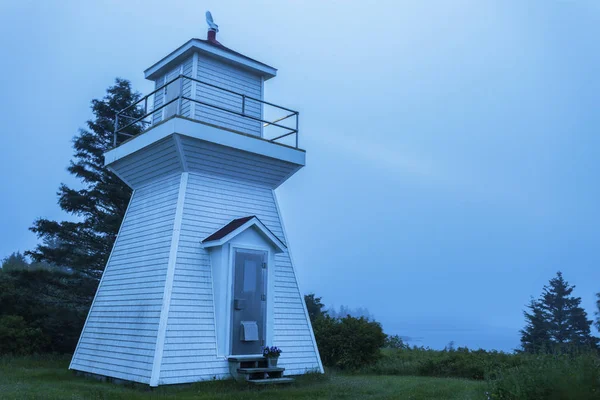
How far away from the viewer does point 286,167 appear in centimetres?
1430

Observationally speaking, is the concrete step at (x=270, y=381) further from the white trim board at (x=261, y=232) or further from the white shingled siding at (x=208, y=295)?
the white trim board at (x=261, y=232)

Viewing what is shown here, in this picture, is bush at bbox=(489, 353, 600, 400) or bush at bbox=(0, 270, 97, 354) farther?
bush at bbox=(0, 270, 97, 354)

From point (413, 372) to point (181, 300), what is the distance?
7.28 metres

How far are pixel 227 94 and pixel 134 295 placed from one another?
18.2 feet

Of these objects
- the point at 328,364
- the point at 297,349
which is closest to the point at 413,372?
the point at 328,364

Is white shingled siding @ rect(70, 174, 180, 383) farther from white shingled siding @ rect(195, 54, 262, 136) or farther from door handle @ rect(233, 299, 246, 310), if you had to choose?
white shingled siding @ rect(195, 54, 262, 136)

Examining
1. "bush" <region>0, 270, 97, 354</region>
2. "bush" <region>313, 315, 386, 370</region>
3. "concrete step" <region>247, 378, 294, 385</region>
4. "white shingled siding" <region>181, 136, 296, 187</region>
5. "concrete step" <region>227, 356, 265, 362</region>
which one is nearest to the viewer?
"concrete step" <region>247, 378, 294, 385</region>

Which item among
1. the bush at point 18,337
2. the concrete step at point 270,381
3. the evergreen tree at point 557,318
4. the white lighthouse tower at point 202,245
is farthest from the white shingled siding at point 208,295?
the evergreen tree at point 557,318

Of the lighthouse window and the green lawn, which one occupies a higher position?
the lighthouse window

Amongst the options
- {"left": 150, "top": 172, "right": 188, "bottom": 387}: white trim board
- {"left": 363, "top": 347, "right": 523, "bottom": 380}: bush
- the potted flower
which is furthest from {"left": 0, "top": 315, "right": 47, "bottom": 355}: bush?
{"left": 363, "top": 347, "right": 523, "bottom": 380}: bush

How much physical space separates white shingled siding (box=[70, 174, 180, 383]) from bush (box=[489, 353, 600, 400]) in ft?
22.1

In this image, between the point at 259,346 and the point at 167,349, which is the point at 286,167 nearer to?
the point at 259,346

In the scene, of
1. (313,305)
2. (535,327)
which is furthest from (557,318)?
(313,305)

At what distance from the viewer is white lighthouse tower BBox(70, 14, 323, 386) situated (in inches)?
455
